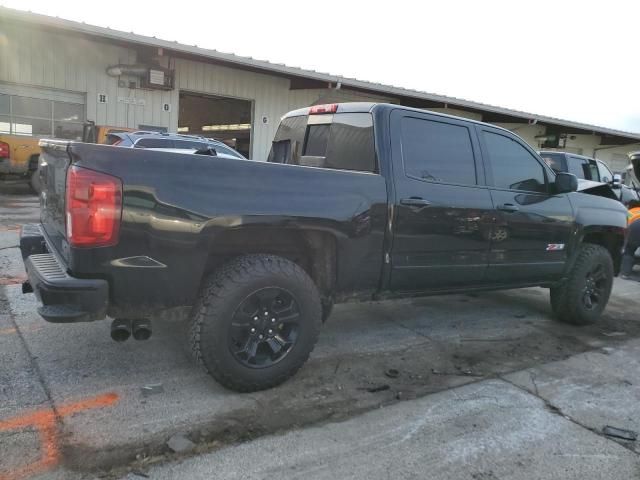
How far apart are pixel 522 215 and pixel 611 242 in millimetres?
1813

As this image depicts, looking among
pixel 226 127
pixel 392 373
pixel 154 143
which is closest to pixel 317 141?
pixel 392 373

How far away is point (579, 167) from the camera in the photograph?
11.2 meters

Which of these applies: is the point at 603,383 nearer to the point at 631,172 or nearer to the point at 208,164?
the point at 208,164

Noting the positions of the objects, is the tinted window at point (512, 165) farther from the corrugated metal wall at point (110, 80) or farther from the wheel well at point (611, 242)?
the corrugated metal wall at point (110, 80)

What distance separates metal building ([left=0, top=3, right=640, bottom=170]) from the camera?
13750mm

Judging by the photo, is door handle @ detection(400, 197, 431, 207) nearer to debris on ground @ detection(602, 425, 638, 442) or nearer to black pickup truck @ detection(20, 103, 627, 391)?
black pickup truck @ detection(20, 103, 627, 391)

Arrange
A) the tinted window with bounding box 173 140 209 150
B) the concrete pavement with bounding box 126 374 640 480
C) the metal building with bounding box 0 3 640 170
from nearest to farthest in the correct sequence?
the concrete pavement with bounding box 126 374 640 480 → the tinted window with bounding box 173 140 209 150 → the metal building with bounding box 0 3 640 170

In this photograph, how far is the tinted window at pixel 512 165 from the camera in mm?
4609

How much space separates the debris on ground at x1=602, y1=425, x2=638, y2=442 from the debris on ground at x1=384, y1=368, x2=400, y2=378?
53.9 inches

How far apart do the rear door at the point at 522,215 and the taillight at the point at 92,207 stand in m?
3.06

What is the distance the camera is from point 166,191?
9.66 feet

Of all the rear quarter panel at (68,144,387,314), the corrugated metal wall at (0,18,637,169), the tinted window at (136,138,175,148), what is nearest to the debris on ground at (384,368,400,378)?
the rear quarter panel at (68,144,387,314)

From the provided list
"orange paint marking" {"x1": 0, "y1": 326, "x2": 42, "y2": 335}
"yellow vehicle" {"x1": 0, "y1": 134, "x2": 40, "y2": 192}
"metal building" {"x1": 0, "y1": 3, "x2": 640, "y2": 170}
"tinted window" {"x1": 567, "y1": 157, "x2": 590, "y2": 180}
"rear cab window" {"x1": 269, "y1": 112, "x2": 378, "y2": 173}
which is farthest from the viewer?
"metal building" {"x1": 0, "y1": 3, "x2": 640, "y2": 170}

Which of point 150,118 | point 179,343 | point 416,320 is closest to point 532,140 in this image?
point 150,118
